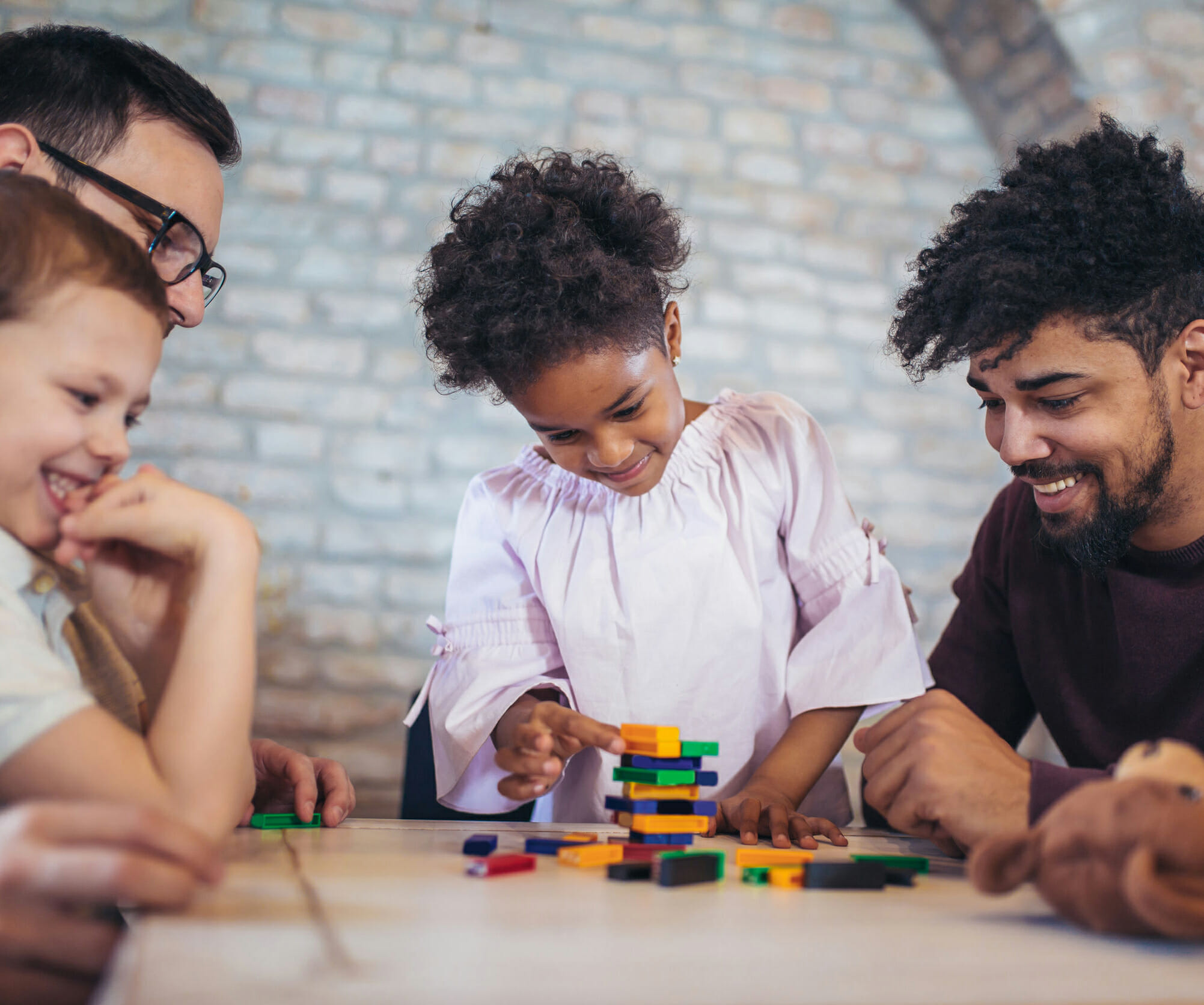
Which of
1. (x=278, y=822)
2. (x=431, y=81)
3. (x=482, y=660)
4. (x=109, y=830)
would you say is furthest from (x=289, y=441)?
(x=109, y=830)

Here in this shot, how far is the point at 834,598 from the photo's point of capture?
5.06ft

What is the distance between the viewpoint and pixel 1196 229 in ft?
4.99

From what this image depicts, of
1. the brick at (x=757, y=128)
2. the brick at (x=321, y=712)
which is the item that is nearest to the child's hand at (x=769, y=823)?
the brick at (x=321, y=712)

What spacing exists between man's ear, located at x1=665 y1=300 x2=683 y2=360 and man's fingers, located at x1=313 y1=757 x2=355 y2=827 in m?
0.84

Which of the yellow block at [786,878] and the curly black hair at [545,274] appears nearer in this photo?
the yellow block at [786,878]

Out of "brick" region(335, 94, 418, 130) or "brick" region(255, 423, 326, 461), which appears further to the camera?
"brick" region(335, 94, 418, 130)

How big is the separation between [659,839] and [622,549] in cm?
62

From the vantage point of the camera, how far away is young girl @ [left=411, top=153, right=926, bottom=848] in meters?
1.47

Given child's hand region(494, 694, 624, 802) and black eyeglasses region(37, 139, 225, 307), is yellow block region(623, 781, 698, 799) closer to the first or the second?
child's hand region(494, 694, 624, 802)

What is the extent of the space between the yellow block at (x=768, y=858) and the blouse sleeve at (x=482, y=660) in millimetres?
492

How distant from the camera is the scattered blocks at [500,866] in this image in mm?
836

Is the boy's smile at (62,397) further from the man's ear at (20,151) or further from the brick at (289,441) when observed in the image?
the brick at (289,441)

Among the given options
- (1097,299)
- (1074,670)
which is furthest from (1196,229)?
(1074,670)

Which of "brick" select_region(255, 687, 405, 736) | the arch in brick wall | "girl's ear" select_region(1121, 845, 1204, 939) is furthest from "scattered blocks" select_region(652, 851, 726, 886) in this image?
the arch in brick wall
